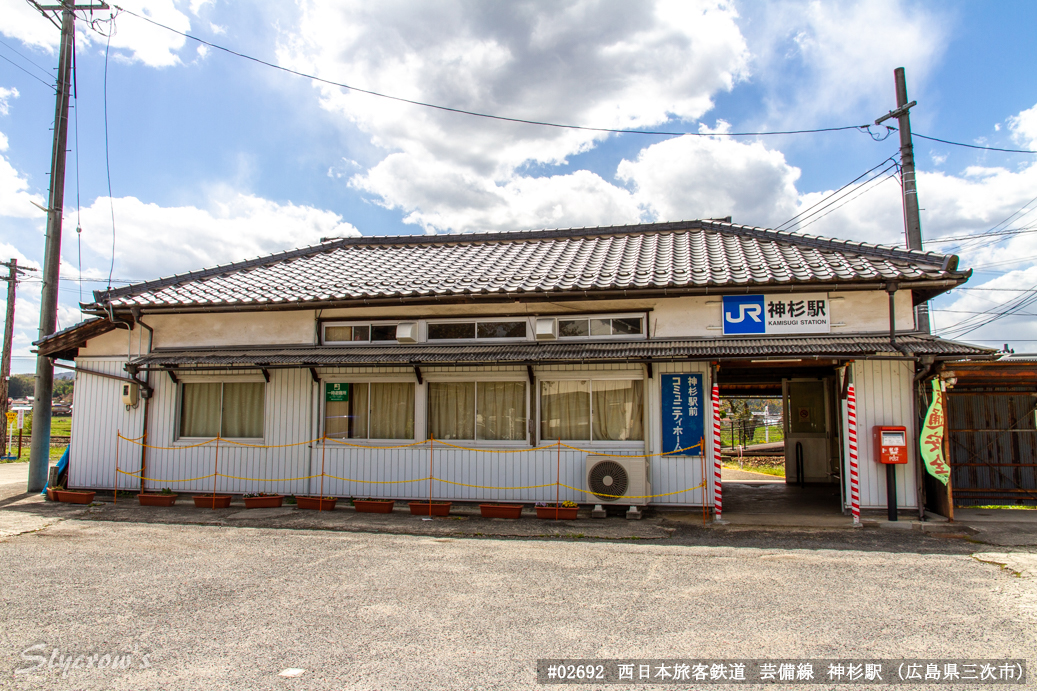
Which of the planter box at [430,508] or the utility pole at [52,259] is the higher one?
the utility pole at [52,259]

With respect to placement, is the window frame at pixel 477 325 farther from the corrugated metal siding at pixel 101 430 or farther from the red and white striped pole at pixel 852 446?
the corrugated metal siding at pixel 101 430

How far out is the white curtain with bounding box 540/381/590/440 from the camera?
10.5 meters

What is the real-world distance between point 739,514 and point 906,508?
2.39 m

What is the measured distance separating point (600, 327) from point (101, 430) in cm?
993

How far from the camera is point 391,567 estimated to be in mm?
6852

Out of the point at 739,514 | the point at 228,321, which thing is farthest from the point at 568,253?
the point at 228,321

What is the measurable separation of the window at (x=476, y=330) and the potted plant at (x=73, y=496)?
6.96m

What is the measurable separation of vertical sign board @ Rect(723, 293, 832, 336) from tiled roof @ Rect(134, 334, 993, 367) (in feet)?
0.56

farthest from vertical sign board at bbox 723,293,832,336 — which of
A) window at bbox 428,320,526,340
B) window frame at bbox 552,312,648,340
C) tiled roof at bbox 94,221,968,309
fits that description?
window at bbox 428,320,526,340

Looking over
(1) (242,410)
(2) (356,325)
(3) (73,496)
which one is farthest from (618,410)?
(3) (73,496)

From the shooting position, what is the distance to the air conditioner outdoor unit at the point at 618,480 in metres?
9.61

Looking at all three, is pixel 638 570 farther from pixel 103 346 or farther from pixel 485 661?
pixel 103 346

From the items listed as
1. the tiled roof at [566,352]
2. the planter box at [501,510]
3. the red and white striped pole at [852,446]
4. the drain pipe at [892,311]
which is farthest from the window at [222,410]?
the drain pipe at [892,311]
